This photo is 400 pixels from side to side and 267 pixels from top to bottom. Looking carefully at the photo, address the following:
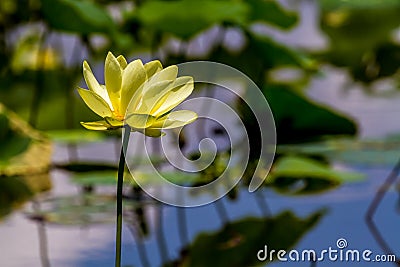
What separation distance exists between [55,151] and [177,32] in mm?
331

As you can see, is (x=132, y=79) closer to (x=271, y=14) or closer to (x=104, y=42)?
(x=271, y=14)

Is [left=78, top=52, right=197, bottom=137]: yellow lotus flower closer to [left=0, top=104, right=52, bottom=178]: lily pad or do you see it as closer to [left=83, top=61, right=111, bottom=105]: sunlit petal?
[left=83, top=61, right=111, bottom=105]: sunlit petal

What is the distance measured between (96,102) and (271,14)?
1.27 m

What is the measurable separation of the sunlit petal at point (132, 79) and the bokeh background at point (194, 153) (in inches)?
19.8

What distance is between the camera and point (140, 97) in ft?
1.26

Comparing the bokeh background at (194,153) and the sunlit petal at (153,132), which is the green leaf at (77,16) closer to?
the bokeh background at (194,153)

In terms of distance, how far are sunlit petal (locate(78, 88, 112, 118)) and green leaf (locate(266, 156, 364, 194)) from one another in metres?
0.91

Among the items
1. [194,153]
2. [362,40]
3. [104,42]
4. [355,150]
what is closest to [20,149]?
[194,153]

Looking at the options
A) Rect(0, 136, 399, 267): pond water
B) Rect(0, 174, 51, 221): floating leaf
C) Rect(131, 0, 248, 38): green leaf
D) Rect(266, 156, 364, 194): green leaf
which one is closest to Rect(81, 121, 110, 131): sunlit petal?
Rect(0, 136, 399, 267): pond water

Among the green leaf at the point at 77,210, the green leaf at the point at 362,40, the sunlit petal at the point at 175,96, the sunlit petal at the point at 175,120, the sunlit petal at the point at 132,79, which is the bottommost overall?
the green leaf at the point at 362,40

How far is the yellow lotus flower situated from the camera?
1.24ft

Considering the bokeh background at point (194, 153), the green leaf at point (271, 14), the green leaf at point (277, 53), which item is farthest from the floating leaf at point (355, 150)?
the green leaf at point (271, 14)

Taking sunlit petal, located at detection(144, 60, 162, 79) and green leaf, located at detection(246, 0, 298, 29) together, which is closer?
sunlit petal, located at detection(144, 60, 162, 79)

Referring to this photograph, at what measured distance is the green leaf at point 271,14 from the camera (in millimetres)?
1581
